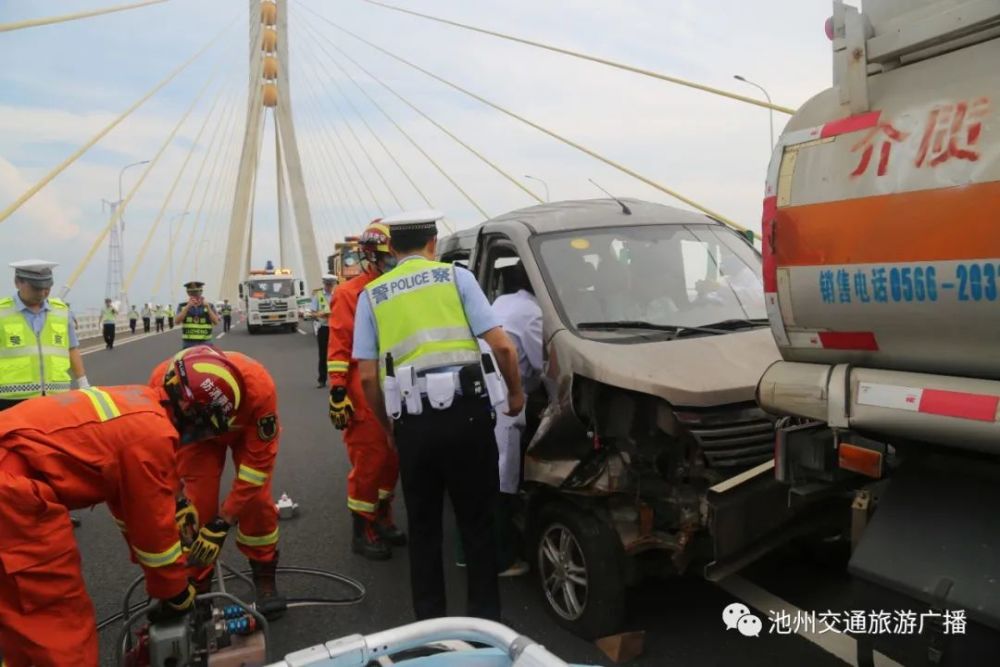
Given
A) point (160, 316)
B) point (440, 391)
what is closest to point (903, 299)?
point (440, 391)

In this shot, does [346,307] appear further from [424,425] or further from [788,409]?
[788,409]

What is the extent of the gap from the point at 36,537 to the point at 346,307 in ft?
9.28

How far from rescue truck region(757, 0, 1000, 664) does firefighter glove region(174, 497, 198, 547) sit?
2.27 metres

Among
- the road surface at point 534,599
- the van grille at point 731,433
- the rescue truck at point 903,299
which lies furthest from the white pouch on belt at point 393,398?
the rescue truck at point 903,299

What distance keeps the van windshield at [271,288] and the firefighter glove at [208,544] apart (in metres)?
29.8

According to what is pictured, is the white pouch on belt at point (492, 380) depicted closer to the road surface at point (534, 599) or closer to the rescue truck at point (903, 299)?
the rescue truck at point (903, 299)

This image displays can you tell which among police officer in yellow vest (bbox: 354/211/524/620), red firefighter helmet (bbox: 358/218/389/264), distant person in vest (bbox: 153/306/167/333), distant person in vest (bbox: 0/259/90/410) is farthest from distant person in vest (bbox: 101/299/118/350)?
police officer in yellow vest (bbox: 354/211/524/620)

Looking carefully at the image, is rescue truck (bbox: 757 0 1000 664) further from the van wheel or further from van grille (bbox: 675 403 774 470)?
the van wheel

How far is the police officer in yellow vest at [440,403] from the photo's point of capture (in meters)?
3.23

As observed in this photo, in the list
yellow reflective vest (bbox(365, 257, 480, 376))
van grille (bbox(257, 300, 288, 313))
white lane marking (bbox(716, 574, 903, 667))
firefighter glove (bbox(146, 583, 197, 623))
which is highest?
yellow reflective vest (bbox(365, 257, 480, 376))

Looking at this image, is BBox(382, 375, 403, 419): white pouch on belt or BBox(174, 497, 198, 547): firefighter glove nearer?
BBox(174, 497, 198, 547): firefighter glove

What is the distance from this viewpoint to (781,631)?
3.58 m

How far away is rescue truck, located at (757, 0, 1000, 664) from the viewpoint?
2.12 meters

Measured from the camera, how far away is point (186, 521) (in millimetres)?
2928
